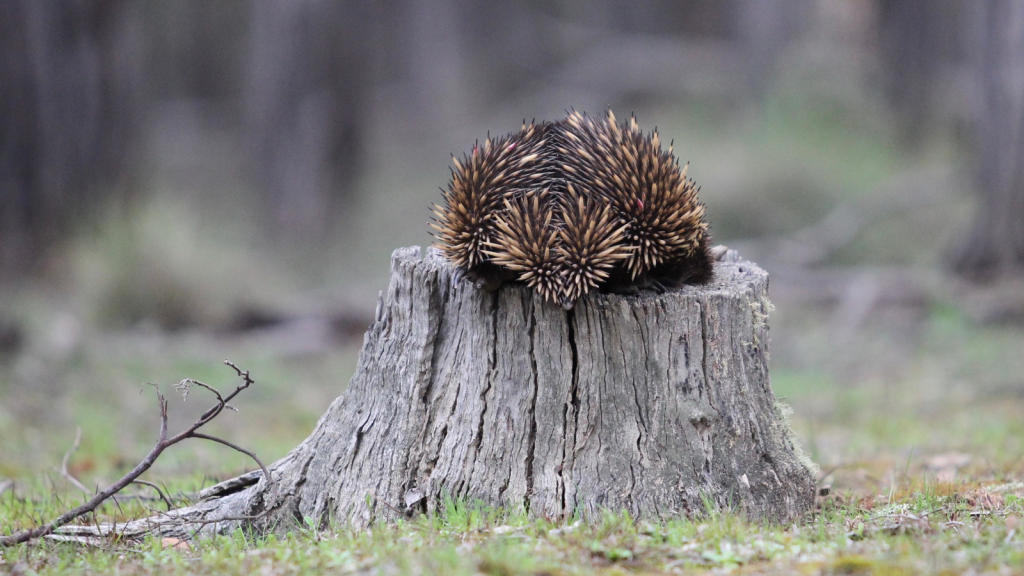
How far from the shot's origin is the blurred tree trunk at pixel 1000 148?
366 inches

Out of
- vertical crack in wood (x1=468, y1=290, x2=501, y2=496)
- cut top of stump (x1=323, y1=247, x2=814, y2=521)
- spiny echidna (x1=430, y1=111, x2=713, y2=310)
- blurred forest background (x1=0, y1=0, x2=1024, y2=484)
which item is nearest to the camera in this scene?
spiny echidna (x1=430, y1=111, x2=713, y2=310)

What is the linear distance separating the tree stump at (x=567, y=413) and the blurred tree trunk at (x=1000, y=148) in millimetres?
7196

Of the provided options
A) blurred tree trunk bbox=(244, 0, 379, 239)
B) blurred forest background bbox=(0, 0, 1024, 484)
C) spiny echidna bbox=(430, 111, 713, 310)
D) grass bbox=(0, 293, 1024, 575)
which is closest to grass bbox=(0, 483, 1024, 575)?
grass bbox=(0, 293, 1024, 575)

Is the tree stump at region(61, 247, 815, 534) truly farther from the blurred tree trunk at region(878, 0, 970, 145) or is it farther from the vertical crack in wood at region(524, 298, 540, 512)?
the blurred tree trunk at region(878, 0, 970, 145)

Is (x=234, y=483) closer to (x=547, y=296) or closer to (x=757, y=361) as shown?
(x=547, y=296)

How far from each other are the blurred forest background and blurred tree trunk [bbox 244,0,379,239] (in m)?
0.05

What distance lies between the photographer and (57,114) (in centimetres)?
1099

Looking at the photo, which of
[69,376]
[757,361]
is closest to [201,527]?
[757,361]

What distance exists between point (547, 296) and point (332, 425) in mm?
1221

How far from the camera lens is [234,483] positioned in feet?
12.8

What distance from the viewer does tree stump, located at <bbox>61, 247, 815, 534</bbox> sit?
11.1 feet

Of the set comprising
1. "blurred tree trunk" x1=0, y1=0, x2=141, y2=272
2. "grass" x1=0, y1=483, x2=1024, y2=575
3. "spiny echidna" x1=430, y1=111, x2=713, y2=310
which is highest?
"blurred tree trunk" x1=0, y1=0, x2=141, y2=272

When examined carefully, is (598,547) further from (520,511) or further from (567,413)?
(567,413)

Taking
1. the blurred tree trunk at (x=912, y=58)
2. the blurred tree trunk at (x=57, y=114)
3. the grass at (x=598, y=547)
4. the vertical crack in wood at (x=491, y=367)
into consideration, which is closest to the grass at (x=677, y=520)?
the grass at (x=598, y=547)
